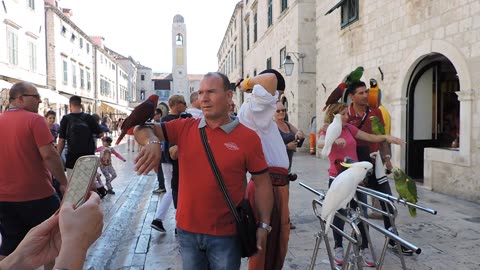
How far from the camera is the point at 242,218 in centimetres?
215

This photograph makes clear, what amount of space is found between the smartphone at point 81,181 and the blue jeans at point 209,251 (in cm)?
106

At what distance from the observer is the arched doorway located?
328 inches

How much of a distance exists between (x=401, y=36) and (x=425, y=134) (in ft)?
7.61

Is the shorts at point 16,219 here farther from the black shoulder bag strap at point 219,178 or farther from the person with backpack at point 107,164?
the person with backpack at point 107,164

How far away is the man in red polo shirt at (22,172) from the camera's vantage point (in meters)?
Result: 2.98

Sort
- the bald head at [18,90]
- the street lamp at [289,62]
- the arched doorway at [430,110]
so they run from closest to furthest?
the bald head at [18,90] → the arched doorway at [430,110] → the street lamp at [289,62]

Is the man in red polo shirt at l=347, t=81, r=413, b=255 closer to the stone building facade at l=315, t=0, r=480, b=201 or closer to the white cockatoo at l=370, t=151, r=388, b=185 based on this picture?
the white cockatoo at l=370, t=151, r=388, b=185

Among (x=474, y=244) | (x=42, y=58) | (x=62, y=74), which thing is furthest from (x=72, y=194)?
(x=62, y=74)

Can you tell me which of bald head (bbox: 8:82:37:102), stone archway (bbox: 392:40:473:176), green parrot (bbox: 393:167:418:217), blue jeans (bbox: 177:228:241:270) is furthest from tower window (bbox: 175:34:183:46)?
blue jeans (bbox: 177:228:241:270)

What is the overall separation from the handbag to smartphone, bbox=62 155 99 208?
91 centimetres

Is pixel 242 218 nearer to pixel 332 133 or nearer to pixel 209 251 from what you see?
pixel 209 251

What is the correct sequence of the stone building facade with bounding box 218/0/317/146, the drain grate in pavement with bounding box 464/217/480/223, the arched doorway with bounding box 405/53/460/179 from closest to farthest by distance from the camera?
the drain grate in pavement with bounding box 464/217/480/223 < the arched doorway with bounding box 405/53/460/179 < the stone building facade with bounding box 218/0/317/146

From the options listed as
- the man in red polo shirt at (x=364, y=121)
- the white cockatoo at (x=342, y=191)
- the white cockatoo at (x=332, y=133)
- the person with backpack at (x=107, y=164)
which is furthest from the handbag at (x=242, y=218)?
the person with backpack at (x=107, y=164)

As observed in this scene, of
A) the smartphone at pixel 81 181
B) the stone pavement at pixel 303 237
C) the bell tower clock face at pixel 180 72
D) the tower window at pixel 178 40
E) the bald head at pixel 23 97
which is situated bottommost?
the stone pavement at pixel 303 237
